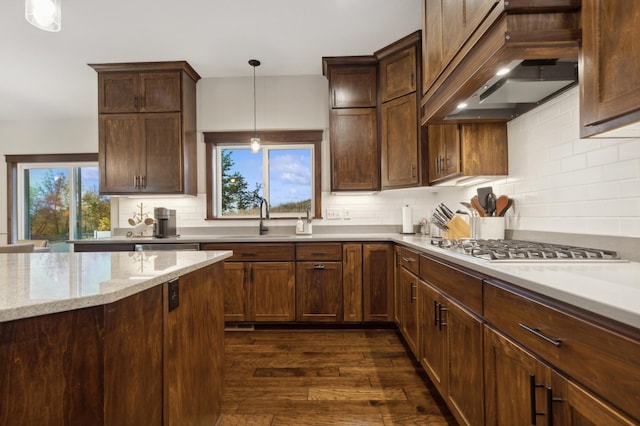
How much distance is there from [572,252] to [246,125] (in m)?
3.33

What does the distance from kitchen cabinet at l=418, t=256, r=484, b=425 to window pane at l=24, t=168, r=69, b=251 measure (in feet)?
16.9

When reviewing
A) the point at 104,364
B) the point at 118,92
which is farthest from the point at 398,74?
the point at 104,364

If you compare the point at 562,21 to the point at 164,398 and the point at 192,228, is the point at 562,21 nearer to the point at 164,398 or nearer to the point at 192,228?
the point at 164,398

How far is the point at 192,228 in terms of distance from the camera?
12.5ft

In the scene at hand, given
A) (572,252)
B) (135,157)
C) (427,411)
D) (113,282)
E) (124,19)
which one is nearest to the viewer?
(113,282)

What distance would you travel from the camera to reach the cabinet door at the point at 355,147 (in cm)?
341

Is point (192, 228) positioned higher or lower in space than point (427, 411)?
higher

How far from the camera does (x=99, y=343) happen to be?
2.70ft

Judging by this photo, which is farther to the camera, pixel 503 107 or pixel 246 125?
pixel 246 125

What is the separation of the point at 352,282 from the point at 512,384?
2082mm

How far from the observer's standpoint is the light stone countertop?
73cm

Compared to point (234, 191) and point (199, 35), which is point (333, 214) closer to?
point (234, 191)

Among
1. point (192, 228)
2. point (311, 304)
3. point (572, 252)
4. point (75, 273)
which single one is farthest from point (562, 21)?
point (192, 228)

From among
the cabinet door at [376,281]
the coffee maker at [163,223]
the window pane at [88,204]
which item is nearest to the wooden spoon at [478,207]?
the cabinet door at [376,281]
